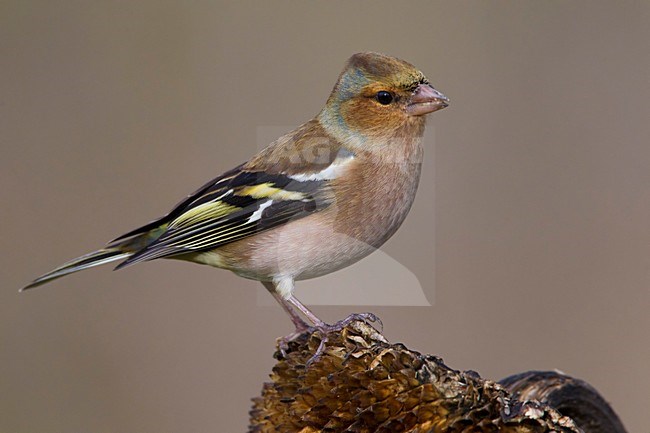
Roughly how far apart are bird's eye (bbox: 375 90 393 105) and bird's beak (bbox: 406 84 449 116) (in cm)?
8

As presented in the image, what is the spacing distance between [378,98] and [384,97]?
1.0 inches

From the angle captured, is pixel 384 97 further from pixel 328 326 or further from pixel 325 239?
pixel 328 326

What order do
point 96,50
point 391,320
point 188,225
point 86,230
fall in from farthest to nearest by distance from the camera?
point 96,50 < point 86,230 < point 391,320 < point 188,225

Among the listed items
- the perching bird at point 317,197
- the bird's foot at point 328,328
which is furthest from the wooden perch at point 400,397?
the perching bird at point 317,197

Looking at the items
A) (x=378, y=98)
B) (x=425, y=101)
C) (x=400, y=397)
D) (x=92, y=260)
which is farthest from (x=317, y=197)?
(x=400, y=397)

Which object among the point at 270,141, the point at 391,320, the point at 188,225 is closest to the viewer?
the point at 188,225

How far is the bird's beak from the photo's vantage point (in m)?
3.42

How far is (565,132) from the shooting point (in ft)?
21.9

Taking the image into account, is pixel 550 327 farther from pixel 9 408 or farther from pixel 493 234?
pixel 9 408

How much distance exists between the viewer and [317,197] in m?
3.70

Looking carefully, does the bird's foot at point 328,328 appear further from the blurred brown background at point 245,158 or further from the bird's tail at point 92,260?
the blurred brown background at point 245,158

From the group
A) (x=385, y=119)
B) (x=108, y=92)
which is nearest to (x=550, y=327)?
(x=385, y=119)

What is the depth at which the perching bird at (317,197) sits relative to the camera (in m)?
3.53

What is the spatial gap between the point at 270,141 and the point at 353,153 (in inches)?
15.0
